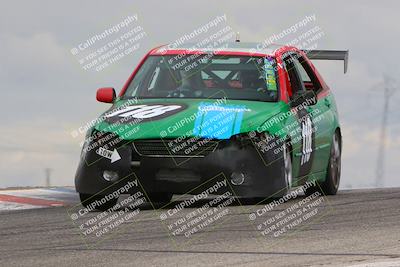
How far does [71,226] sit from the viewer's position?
9.59 metres

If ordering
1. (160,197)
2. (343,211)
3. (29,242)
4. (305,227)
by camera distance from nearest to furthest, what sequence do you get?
(29,242)
(305,227)
(343,211)
(160,197)

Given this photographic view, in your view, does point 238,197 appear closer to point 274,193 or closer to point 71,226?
point 274,193

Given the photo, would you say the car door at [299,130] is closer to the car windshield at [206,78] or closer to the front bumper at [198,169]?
the car windshield at [206,78]

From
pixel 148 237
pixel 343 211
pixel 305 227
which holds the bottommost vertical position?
pixel 343 211

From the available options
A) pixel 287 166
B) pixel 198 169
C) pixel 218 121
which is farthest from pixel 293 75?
pixel 198 169

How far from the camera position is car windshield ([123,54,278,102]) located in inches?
461

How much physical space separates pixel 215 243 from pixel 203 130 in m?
2.54

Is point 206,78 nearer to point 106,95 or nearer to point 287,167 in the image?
point 106,95

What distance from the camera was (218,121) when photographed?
35.4 ft

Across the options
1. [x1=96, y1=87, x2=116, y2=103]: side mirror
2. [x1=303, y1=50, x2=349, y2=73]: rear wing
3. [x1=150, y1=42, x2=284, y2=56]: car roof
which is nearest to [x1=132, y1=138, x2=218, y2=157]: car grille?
[x1=96, y1=87, x2=116, y2=103]: side mirror

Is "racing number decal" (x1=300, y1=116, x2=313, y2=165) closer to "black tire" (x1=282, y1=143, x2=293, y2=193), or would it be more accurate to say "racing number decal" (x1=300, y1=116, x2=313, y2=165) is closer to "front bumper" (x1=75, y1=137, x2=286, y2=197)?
"black tire" (x1=282, y1=143, x2=293, y2=193)

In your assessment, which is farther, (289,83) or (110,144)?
(289,83)

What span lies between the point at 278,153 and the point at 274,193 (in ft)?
1.30

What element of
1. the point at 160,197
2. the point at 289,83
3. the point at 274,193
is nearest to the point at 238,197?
the point at 274,193
